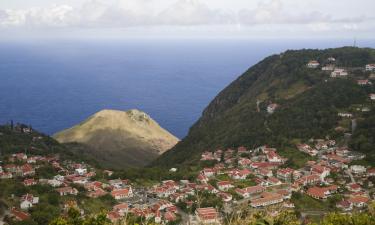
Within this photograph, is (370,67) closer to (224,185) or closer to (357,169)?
(357,169)

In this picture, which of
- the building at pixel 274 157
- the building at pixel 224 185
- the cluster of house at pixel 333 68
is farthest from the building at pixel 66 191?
the cluster of house at pixel 333 68

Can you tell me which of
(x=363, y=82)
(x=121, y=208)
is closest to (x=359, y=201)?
(x=121, y=208)

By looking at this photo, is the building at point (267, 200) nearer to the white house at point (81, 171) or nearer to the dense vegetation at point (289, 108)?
the dense vegetation at point (289, 108)

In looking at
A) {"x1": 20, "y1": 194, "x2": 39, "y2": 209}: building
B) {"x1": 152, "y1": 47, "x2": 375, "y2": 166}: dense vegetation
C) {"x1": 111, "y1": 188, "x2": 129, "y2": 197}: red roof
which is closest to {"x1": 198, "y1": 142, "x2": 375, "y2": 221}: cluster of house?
{"x1": 152, "y1": 47, "x2": 375, "y2": 166}: dense vegetation

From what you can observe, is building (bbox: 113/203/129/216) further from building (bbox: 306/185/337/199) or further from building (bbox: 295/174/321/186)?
building (bbox: 295/174/321/186)

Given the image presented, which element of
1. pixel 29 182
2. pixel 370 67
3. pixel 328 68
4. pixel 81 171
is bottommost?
pixel 81 171

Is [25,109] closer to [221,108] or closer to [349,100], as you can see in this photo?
[221,108]
